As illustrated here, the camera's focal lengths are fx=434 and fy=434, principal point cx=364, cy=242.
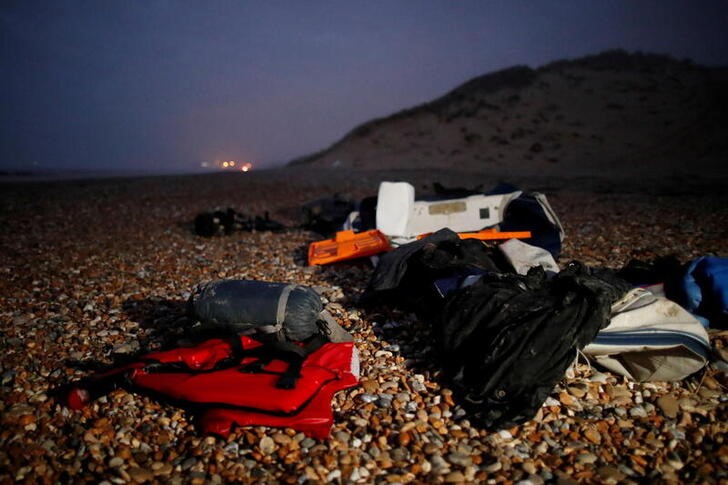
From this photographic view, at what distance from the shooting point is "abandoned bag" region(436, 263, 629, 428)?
2.99m

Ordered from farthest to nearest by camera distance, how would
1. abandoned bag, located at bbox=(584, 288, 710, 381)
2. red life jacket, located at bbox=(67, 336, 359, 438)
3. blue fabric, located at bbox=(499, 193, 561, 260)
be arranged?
blue fabric, located at bbox=(499, 193, 561, 260), abandoned bag, located at bbox=(584, 288, 710, 381), red life jacket, located at bbox=(67, 336, 359, 438)

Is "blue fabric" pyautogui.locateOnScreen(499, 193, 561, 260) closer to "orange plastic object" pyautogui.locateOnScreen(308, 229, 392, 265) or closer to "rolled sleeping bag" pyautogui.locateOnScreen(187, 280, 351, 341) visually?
"orange plastic object" pyautogui.locateOnScreen(308, 229, 392, 265)

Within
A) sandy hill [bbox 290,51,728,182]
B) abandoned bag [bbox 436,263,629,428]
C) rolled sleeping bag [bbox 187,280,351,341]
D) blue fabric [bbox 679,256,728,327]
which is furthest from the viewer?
sandy hill [bbox 290,51,728,182]

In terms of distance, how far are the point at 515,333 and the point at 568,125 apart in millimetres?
30286

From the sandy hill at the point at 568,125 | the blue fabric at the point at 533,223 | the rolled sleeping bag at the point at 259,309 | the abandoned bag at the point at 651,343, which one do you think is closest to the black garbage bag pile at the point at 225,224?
the blue fabric at the point at 533,223

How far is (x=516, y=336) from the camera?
312 centimetres

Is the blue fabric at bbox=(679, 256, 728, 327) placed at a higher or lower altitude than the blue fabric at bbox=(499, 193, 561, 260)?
lower

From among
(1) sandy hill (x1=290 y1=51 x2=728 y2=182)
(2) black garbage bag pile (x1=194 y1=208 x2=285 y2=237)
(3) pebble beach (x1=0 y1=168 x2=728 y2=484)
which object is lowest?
(3) pebble beach (x1=0 y1=168 x2=728 y2=484)

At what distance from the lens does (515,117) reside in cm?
3116

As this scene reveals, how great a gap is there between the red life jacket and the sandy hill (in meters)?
19.8

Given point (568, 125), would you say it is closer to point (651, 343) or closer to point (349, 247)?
point (349, 247)

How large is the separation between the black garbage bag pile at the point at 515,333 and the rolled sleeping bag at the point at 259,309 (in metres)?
1.09

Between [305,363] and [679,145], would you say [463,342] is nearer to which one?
[305,363]

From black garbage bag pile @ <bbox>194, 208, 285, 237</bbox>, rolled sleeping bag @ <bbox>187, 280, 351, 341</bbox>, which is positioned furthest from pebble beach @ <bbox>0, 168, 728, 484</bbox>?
black garbage bag pile @ <bbox>194, 208, 285, 237</bbox>
